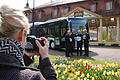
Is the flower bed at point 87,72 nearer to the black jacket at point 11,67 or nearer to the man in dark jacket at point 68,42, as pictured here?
the black jacket at point 11,67

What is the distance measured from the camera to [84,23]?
13992 millimetres

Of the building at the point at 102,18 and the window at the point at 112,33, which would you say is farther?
the window at the point at 112,33

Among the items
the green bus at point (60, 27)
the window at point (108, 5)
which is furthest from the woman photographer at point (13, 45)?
the window at point (108, 5)

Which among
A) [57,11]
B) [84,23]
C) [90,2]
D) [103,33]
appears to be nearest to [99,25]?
[103,33]

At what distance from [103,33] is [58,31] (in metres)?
14.4

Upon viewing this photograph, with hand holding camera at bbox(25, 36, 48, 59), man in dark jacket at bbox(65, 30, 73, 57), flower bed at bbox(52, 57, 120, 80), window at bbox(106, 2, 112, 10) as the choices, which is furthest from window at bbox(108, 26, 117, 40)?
hand holding camera at bbox(25, 36, 48, 59)

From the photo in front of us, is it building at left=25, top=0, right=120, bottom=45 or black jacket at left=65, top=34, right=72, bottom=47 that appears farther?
building at left=25, top=0, right=120, bottom=45

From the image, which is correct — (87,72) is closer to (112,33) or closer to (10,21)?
(10,21)

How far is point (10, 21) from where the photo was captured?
1.16 m

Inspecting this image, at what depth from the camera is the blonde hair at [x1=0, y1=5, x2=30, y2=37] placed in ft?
3.82

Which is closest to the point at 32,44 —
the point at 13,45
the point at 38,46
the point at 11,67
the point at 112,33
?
the point at 38,46

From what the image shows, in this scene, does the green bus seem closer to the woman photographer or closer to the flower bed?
the flower bed

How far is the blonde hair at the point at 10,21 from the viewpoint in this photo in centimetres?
116

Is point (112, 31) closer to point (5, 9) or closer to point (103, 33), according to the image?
point (103, 33)
